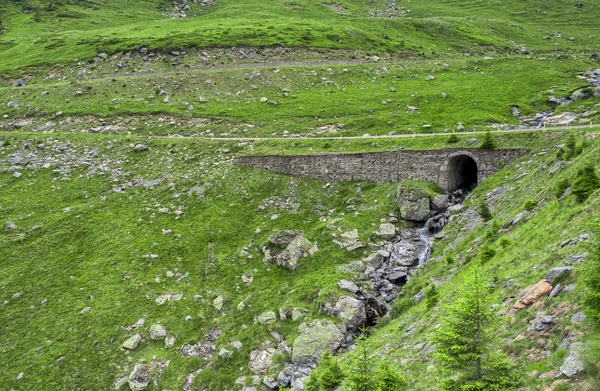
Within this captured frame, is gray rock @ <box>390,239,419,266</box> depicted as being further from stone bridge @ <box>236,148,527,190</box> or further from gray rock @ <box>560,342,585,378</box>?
gray rock @ <box>560,342,585,378</box>

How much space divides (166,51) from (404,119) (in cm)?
7086

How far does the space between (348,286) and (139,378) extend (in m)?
19.6

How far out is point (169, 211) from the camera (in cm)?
5366

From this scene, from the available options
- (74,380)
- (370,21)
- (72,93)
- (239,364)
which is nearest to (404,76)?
(370,21)

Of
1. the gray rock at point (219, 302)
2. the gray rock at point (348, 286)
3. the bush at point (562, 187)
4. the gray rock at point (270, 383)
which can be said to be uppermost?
the bush at point (562, 187)

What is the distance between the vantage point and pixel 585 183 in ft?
84.1

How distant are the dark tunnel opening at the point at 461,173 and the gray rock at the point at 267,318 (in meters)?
28.2

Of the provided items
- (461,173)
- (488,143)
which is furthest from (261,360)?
(461,173)

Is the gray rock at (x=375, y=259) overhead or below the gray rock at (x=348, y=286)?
overhead

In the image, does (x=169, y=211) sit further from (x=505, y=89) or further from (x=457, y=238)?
(x=505, y=89)

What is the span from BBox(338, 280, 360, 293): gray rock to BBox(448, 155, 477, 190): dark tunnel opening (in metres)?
21.3

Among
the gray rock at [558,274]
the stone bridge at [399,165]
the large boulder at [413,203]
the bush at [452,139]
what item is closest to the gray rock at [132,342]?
the stone bridge at [399,165]

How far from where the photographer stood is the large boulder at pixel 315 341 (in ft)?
109

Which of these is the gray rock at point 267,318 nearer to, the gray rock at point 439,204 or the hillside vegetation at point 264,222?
the hillside vegetation at point 264,222
